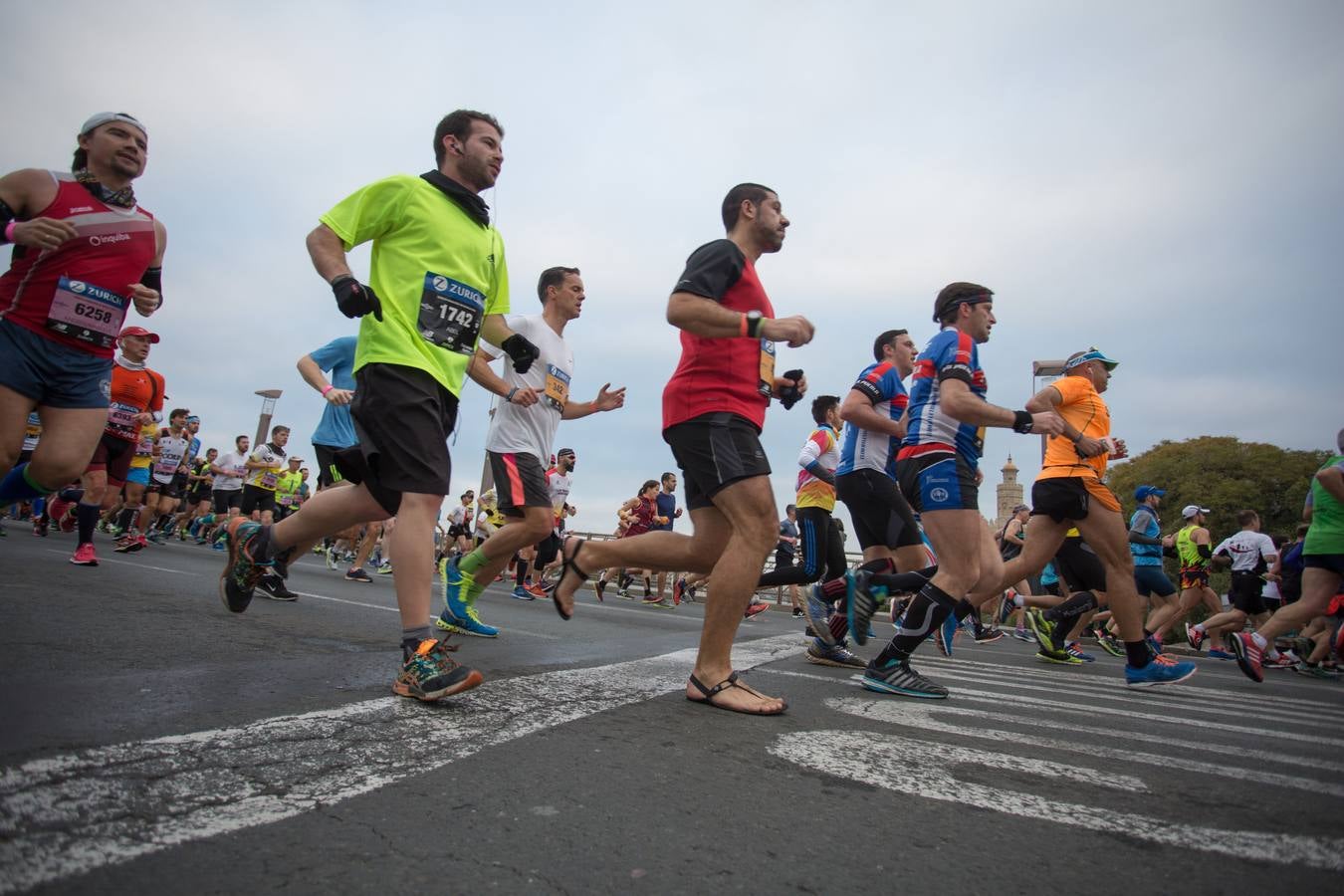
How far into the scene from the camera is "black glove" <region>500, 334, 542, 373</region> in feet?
11.1

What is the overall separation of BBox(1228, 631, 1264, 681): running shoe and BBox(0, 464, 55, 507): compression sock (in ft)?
26.2

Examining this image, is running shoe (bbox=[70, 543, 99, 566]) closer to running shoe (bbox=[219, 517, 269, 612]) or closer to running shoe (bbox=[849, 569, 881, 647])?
running shoe (bbox=[219, 517, 269, 612])

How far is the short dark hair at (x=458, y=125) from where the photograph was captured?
128 inches

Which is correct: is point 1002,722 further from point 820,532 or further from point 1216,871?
point 820,532

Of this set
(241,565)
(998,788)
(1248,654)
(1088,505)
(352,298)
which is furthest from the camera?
(1248,654)

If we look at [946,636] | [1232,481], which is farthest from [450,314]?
[1232,481]

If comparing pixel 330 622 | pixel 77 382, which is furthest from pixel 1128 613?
pixel 77 382

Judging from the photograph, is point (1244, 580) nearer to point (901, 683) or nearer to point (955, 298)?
point (955, 298)

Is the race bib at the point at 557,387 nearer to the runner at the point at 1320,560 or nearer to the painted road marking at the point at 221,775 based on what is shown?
the painted road marking at the point at 221,775

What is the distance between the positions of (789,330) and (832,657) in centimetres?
289

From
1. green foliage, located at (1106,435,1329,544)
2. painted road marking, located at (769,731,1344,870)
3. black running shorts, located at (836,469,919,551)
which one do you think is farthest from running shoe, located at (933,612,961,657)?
green foliage, located at (1106,435,1329,544)

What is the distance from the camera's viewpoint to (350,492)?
122 inches

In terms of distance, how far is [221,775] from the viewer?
1572 millimetres

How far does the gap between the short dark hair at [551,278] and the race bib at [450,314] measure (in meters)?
2.47
